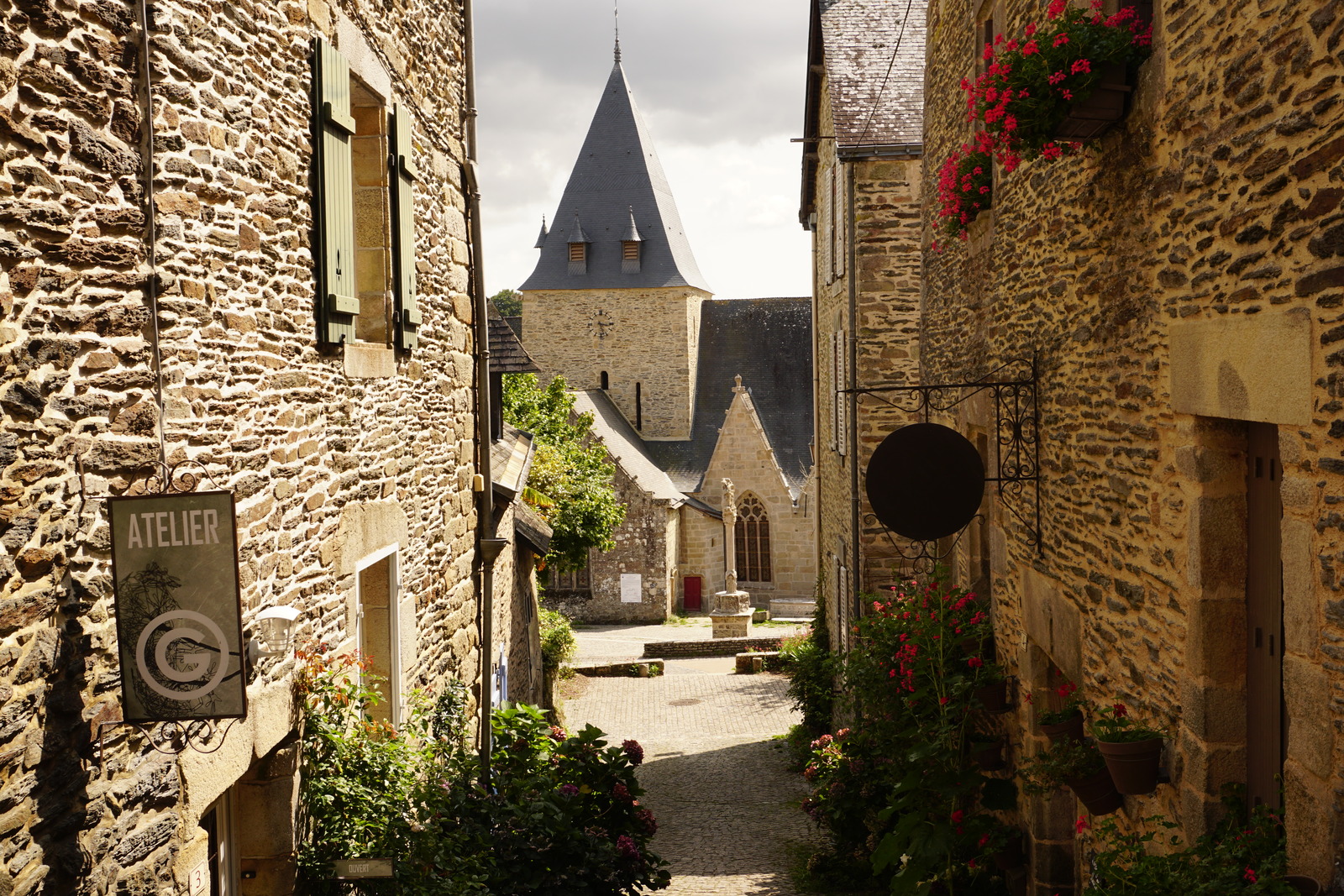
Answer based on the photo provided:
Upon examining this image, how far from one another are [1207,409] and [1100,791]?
179 centimetres

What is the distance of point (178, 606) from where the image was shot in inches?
123

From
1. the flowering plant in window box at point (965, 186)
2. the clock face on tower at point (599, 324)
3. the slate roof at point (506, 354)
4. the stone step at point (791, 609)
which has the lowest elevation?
the stone step at point (791, 609)

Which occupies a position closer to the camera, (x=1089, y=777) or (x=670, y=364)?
(x=1089, y=777)

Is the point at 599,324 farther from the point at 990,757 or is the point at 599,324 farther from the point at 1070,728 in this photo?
the point at 1070,728

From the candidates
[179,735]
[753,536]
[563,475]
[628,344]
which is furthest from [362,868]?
[628,344]

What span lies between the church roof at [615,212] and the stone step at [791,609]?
10.7 m

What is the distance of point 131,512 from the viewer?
121 inches

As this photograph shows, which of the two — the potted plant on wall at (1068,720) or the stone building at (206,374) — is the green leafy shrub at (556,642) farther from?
the potted plant on wall at (1068,720)

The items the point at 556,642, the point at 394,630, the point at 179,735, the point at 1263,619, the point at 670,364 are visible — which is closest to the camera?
the point at 179,735

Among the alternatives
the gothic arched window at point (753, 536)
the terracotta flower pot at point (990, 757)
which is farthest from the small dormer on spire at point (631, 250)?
the terracotta flower pot at point (990, 757)

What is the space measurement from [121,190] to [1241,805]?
3.92 metres

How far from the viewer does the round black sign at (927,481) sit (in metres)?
5.71

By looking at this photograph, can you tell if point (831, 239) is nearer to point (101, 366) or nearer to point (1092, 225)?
point (1092, 225)

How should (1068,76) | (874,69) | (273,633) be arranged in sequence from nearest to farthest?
(273,633) → (1068,76) → (874,69)
